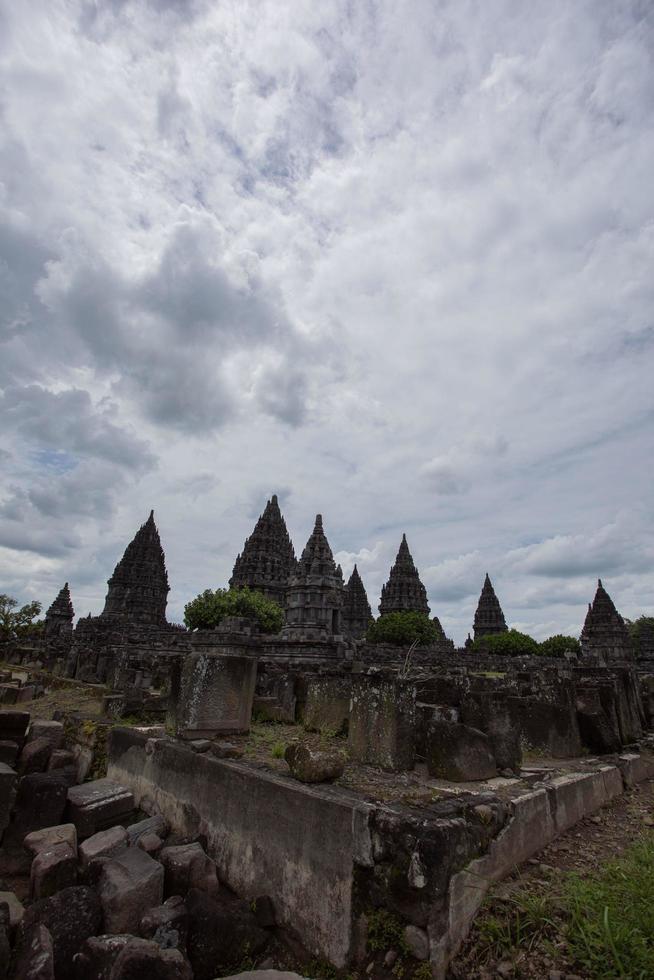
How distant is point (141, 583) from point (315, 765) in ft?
203

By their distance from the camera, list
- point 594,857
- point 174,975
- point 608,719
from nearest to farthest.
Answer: point 174,975, point 594,857, point 608,719

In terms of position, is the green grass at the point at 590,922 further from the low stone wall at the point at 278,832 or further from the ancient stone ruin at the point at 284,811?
the low stone wall at the point at 278,832

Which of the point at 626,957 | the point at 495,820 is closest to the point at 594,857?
the point at 495,820

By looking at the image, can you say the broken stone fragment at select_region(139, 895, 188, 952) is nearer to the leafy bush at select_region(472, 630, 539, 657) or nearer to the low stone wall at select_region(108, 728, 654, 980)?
the low stone wall at select_region(108, 728, 654, 980)

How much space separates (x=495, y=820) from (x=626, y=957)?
3.10ft

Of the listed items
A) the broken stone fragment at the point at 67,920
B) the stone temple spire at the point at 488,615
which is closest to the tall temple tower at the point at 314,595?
the broken stone fragment at the point at 67,920

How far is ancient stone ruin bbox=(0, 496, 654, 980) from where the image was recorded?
9.37 ft

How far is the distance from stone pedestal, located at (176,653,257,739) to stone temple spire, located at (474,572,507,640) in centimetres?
6228

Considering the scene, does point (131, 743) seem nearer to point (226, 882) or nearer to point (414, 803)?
point (226, 882)

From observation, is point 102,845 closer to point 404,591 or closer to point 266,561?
point 266,561

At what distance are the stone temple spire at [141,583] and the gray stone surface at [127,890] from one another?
186ft

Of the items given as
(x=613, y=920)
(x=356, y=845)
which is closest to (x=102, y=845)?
(x=356, y=845)

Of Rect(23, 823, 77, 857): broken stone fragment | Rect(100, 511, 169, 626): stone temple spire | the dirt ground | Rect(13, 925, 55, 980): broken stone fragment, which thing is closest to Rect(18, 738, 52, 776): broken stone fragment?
Rect(23, 823, 77, 857): broken stone fragment

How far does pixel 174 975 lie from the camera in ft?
8.67
